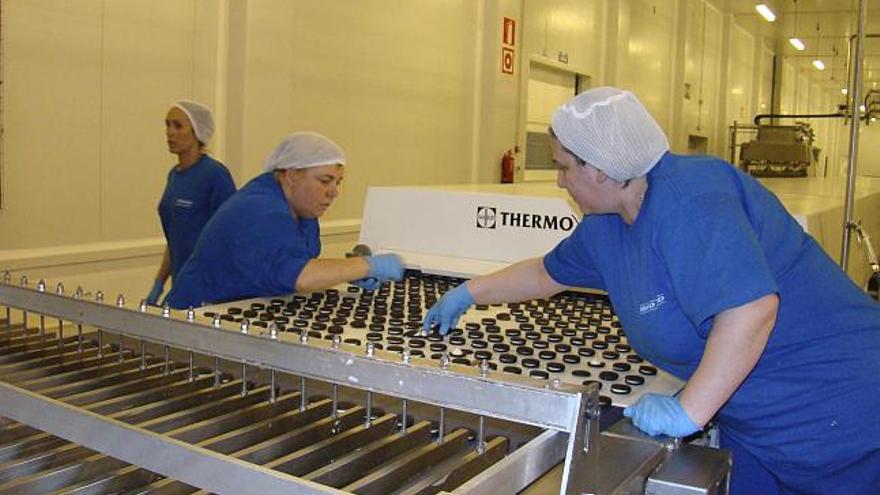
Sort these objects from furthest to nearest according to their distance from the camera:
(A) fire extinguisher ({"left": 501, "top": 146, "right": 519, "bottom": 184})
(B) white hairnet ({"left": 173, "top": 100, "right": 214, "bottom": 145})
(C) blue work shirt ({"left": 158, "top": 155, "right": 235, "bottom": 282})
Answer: (A) fire extinguisher ({"left": 501, "top": 146, "right": 519, "bottom": 184})
(B) white hairnet ({"left": 173, "top": 100, "right": 214, "bottom": 145})
(C) blue work shirt ({"left": 158, "top": 155, "right": 235, "bottom": 282})

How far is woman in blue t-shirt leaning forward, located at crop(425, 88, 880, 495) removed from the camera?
46.1 inches

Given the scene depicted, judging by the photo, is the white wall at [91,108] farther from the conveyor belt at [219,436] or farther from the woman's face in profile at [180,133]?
the conveyor belt at [219,436]

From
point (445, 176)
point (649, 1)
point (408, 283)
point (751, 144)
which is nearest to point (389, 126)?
point (445, 176)

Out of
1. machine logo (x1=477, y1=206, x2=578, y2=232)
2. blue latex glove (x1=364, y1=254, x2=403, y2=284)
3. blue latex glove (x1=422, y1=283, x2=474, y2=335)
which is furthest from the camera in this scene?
machine logo (x1=477, y1=206, x2=578, y2=232)

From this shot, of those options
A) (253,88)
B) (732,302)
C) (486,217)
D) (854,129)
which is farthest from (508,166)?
(732,302)

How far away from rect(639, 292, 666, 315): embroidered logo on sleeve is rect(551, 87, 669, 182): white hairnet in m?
0.19

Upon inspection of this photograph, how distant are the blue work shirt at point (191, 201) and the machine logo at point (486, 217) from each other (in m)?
1.12

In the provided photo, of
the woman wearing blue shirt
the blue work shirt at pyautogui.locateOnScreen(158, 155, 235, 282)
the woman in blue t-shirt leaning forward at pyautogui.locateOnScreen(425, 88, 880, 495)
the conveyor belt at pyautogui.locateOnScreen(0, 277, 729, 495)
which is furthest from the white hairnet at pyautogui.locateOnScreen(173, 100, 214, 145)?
the woman in blue t-shirt leaning forward at pyautogui.locateOnScreen(425, 88, 880, 495)

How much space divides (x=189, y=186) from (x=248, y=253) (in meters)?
1.20

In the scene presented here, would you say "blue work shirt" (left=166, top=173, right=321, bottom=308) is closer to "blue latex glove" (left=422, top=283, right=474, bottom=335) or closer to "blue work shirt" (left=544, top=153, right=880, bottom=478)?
"blue latex glove" (left=422, top=283, right=474, bottom=335)

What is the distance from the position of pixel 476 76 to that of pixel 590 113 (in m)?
5.73

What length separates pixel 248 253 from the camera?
6.75 feet

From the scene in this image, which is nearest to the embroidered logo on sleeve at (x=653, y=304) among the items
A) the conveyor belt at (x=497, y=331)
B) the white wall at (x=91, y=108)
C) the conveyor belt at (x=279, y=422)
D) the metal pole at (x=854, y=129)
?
the conveyor belt at (x=497, y=331)

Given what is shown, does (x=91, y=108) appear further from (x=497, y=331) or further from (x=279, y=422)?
(x=279, y=422)
